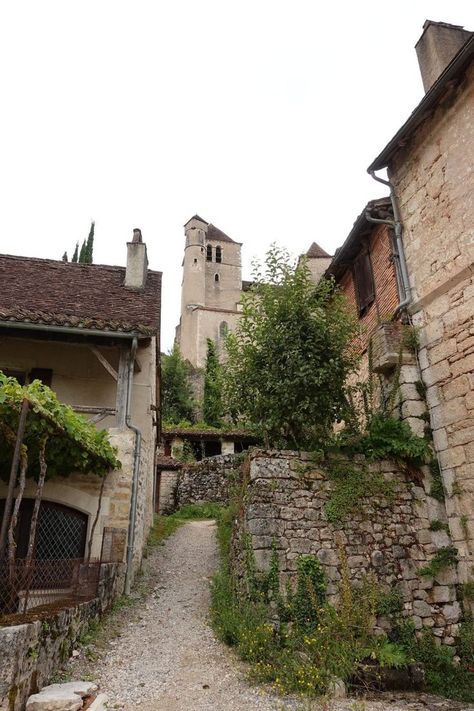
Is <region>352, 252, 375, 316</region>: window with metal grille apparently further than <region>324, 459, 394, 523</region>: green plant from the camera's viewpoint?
Yes

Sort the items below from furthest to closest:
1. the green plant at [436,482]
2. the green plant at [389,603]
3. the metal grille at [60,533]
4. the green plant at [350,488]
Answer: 1. the metal grille at [60,533]
2. the green plant at [436,482]
3. the green plant at [350,488]
4. the green plant at [389,603]

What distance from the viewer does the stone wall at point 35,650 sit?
11.1ft

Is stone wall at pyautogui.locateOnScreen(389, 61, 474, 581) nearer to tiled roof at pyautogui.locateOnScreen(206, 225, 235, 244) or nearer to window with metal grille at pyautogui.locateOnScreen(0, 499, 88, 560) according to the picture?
window with metal grille at pyautogui.locateOnScreen(0, 499, 88, 560)

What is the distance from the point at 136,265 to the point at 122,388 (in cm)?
405

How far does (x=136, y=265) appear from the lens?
11359 millimetres

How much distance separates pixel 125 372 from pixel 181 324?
35413mm

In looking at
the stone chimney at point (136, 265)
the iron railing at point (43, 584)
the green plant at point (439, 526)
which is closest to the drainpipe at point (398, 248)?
the green plant at point (439, 526)

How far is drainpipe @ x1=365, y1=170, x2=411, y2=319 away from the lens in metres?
7.62

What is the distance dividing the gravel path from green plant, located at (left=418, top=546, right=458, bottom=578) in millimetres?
1555

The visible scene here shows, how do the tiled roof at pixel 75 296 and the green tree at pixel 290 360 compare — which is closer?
the green tree at pixel 290 360

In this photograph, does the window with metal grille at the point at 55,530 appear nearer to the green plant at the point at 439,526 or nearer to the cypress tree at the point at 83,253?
the green plant at the point at 439,526

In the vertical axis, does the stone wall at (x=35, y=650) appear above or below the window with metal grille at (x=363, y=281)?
below

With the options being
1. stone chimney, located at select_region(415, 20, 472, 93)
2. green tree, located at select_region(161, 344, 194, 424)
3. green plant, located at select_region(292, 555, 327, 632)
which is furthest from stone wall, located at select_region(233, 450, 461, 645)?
green tree, located at select_region(161, 344, 194, 424)

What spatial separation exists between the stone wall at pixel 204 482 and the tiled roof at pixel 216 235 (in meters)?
34.4
